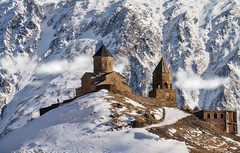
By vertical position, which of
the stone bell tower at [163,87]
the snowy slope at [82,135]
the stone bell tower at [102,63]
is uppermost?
the stone bell tower at [102,63]

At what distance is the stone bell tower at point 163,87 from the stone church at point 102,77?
20.5 feet

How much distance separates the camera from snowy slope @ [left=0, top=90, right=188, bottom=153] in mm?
73062

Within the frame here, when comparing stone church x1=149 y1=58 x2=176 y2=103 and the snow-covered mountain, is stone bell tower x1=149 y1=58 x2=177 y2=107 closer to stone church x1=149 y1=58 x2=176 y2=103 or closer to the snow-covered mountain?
stone church x1=149 y1=58 x2=176 y2=103

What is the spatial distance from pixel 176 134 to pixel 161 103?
2618 cm

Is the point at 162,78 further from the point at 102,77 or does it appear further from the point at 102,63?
the point at 102,77

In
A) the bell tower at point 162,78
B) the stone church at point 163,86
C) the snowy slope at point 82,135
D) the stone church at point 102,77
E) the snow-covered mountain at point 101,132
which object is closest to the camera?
the snowy slope at point 82,135

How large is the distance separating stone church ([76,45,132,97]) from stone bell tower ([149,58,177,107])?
626 cm

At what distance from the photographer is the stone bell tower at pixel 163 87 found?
4375 inches

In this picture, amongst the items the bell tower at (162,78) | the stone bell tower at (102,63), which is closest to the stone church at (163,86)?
the bell tower at (162,78)

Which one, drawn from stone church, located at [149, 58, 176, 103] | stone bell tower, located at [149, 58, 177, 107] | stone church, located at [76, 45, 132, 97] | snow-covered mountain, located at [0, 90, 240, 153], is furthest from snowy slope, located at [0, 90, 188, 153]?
stone church, located at [149, 58, 176, 103]

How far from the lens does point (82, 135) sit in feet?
256

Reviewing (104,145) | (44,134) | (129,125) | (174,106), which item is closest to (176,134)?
(129,125)

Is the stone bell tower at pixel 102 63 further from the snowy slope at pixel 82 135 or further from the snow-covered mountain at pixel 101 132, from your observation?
the snowy slope at pixel 82 135

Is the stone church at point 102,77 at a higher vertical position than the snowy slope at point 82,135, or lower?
higher
